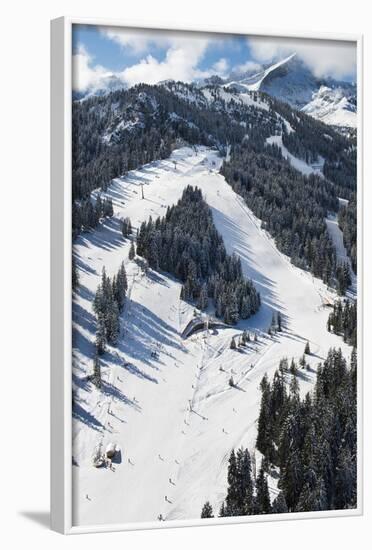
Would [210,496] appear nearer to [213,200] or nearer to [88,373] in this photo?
[88,373]

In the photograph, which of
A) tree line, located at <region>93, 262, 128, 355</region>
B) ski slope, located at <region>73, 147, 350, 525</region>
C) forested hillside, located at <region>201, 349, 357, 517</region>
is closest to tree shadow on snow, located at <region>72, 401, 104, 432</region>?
ski slope, located at <region>73, 147, 350, 525</region>

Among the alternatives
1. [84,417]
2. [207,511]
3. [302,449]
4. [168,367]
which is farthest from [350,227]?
[84,417]

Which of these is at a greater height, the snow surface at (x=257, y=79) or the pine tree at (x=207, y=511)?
the snow surface at (x=257, y=79)

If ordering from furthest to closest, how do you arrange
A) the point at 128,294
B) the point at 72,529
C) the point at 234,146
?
1. the point at 234,146
2. the point at 128,294
3. the point at 72,529

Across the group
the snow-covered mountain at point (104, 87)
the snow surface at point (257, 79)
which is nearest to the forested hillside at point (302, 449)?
the snow surface at point (257, 79)

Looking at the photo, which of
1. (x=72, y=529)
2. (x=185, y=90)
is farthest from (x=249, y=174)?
(x=72, y=529)

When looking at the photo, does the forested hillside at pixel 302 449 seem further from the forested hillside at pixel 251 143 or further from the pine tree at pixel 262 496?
the forested hillside at pixel 251 143
